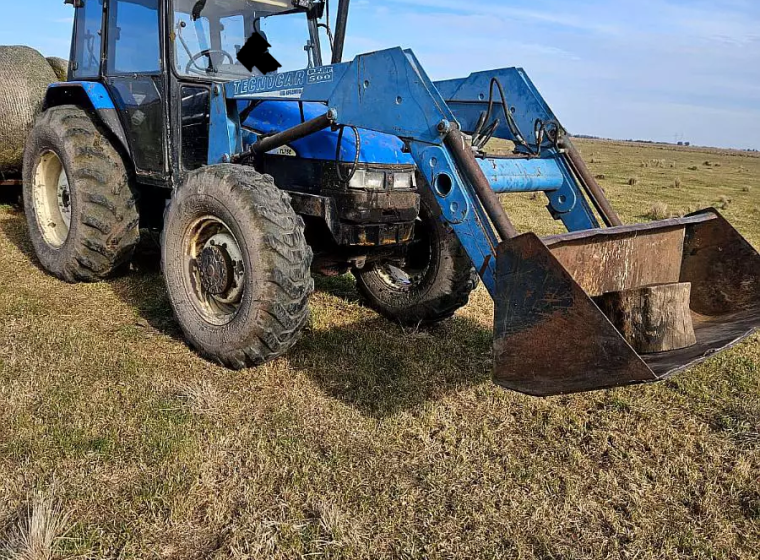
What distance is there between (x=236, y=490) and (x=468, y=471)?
41.6 inches

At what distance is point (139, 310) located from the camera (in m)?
4.82

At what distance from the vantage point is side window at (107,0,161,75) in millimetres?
4465

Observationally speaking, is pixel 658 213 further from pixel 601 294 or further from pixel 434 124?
pixel 434 124

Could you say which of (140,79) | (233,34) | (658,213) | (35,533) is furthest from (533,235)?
(658,213)

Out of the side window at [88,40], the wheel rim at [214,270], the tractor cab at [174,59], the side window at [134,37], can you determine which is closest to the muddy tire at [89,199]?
the tractor cab at [174,59]

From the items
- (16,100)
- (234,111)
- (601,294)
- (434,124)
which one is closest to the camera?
(434,124)

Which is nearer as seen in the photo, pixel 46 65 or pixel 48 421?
pixel 48 421

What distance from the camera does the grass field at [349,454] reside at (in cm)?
247

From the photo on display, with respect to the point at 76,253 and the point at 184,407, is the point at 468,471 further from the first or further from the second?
the point at 76,253

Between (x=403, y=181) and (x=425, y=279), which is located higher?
(x=403, y=181)

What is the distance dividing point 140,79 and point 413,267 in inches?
97.7

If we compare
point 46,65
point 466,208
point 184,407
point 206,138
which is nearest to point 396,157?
point 466,208

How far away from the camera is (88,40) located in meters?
5.38

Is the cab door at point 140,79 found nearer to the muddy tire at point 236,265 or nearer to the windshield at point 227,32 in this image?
the windshield at point 227,32
